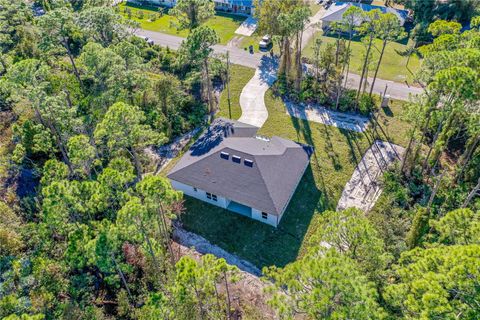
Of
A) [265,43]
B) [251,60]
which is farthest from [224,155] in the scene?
[265,43]

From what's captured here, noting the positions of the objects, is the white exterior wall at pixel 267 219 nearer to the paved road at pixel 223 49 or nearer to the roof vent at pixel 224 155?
the roof vent at pixel 224 155

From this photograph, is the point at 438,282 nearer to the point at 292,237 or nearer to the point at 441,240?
the point at 441,240

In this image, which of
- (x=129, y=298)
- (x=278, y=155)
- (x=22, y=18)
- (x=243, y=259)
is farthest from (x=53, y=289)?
(x=22, y=18)

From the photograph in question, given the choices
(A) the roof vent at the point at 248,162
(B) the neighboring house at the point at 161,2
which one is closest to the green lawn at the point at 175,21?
(B) the neighboring house at the point at 161,2

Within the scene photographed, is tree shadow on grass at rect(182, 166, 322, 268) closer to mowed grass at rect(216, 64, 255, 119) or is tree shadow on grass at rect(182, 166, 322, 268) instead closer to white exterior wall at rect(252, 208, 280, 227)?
white exterior wall at rect(252, 208, 280, 227)

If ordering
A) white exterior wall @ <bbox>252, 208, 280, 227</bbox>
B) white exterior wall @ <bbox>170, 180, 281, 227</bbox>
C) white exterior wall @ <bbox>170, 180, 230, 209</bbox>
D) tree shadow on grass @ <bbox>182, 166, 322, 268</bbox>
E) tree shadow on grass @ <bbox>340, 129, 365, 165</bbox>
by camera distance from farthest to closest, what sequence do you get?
tree shadow on grass @ <bbox>340, 129, 365, 165</bbox> < white exterior wall @ <bbox>170, 180, 230, 209</bbox> < white exterior wall @ <bbox>170, 180, 281, 227</bbox> < white exterior wall @ <bbox>252, 208, 280, 227</bbox> < tree shadow on grass @ <bbox>182, 166, 322, 268</bbox>

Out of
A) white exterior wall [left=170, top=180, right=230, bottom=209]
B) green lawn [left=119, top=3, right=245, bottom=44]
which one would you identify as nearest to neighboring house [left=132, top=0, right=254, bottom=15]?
green lawn [left=119, top=3, right=245, bottom=44]
